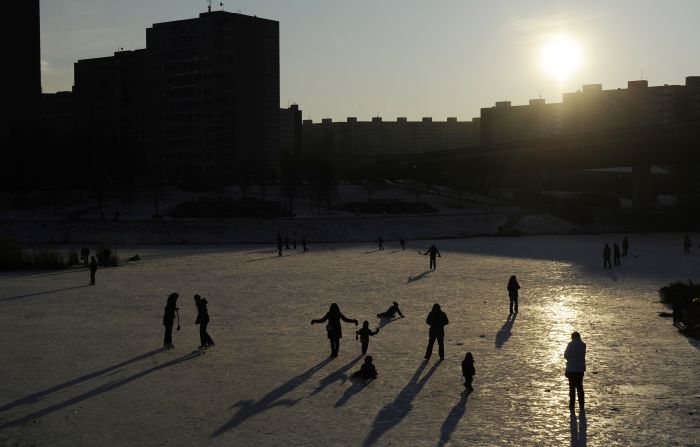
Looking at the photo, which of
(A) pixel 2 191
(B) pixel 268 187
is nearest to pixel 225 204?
(B) pixel 268 187

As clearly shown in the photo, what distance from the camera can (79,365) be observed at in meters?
17.7

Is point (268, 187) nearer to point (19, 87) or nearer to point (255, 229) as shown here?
point (255, 229)

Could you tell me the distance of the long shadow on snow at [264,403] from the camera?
13477mm

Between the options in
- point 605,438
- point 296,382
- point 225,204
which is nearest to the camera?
point 605,438

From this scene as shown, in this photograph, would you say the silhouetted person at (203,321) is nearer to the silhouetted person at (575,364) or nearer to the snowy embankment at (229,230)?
the silhouetted person at (575,364)

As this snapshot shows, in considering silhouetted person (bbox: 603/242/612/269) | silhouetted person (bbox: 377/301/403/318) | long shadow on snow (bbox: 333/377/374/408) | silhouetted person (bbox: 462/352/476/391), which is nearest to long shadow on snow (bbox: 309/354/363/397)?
long shadow on snow (bbox: 333/377/374/408)

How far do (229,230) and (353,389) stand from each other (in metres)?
50.7

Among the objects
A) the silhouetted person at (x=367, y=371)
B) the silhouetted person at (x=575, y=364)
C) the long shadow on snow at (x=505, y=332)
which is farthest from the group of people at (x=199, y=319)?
the silhouetted person at (x=575, y=364)

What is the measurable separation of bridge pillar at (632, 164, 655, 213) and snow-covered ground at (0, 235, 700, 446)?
2313 inches

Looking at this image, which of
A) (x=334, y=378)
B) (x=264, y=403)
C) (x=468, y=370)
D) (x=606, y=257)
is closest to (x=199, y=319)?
(x=334, y=378)

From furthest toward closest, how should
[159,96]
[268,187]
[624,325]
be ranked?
[159,96] → [268,187] → [624,325]

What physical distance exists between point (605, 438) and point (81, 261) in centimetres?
3746

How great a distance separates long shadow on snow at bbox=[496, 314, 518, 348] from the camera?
20.6m

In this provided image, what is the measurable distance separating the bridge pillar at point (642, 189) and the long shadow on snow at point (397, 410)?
7779 cm
